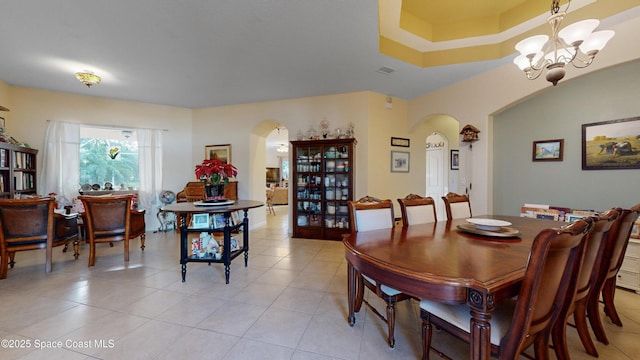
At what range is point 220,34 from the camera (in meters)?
2.74

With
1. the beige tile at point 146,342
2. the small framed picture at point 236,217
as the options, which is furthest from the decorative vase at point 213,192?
the beige tile at point 146,342

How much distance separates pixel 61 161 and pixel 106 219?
2.41 meters

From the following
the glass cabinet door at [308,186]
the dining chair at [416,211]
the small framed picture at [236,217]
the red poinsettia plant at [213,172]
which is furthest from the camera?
the glass cabinet door at [308,186]

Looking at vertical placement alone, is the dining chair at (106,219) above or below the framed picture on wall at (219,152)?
below

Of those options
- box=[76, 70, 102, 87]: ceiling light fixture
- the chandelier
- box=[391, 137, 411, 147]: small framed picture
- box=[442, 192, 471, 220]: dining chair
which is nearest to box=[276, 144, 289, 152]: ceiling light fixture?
box=[391, 137, 411, 147]: small framed picture

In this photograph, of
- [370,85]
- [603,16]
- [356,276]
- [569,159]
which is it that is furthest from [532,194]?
[356,276]

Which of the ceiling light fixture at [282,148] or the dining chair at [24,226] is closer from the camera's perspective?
the dining chair at [24,226]

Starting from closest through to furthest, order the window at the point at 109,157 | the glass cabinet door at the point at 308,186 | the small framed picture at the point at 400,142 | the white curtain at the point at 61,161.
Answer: the white curtain at the point at 61,161 < the glass cabinet door at the point at 308,186 < the small framed picture at the point at 400,142 < the window at the point at 109,157

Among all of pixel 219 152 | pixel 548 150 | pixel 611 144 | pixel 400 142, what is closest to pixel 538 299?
pixel 611 144

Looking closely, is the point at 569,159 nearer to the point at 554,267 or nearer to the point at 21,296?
the point at 554,267

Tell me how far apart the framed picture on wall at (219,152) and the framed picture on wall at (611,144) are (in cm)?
590

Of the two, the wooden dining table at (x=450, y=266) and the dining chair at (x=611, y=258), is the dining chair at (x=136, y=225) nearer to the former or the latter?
the wooden dining table at (x=450, y=266)

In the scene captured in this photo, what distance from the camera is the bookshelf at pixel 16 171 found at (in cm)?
354

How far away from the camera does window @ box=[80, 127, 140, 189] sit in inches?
196
